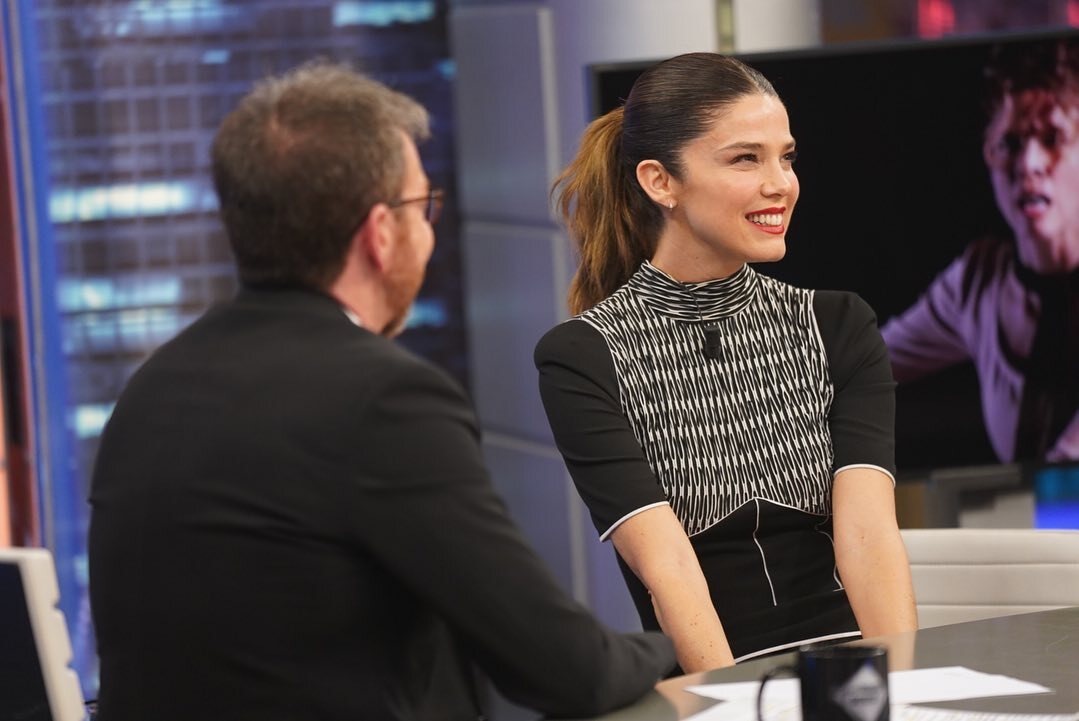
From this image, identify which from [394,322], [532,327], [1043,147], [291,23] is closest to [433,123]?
[291,23]

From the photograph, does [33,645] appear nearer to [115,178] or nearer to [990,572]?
[990,572]

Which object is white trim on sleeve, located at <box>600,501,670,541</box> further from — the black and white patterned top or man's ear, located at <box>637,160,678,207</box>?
man's ear, located at <box>637,160,678,207</box>

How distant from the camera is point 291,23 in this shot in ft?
15.5

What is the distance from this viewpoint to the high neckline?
221 centimetres

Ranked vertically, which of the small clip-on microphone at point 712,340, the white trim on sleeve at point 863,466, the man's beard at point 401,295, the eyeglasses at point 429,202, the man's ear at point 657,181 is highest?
the eyeglasses at point 429,202

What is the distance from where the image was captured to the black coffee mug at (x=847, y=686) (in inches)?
53.5

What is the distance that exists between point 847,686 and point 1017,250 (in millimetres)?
2533

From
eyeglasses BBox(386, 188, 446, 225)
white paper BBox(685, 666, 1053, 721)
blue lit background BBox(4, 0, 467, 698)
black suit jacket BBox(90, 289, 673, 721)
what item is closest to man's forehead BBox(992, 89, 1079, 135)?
blue lit background BBox(4, 0, 467, 698)

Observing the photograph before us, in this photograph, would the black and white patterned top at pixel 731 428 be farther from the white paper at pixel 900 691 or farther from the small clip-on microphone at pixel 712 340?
the white paper at pixel 900 691

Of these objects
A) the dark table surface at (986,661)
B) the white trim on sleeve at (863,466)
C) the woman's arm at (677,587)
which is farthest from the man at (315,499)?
the white trim on sleeve at (863,466)

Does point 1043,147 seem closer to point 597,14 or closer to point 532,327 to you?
point 597,14

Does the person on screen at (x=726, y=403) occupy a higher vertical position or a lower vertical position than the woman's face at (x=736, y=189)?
lower

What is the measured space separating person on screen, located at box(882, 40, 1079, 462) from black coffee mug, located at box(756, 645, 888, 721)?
93.5 inches

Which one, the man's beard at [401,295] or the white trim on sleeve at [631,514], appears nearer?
the man's beard at [401,295]
